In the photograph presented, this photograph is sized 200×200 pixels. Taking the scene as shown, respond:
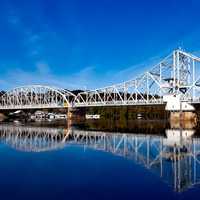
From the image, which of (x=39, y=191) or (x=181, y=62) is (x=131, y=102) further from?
(x=39, y=191)

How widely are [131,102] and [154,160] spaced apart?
8314 cm

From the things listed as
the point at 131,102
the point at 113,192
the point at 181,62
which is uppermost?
the point at 181,62

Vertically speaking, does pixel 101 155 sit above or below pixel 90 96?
below

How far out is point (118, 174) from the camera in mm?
20484

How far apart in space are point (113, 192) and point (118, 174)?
4302 millimetres

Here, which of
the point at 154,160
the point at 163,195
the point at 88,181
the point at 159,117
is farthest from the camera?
the point at 159,117

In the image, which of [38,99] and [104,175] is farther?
[38,99]

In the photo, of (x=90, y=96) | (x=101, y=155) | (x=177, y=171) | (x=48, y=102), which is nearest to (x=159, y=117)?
(x=90, y=96)

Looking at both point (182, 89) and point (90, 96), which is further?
point (90, 96)

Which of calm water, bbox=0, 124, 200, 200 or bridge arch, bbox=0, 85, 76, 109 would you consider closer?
calm water, bbox=0, 124, 200, 200

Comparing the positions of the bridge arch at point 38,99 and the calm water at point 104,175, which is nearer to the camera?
the calm water at point 104,175

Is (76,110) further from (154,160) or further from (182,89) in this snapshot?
(154,160)

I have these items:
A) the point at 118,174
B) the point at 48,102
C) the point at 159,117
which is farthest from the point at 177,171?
the point at 48,102

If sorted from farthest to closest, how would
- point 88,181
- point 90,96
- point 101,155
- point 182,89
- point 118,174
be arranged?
point 90,96
point 182,89
point 101,155
point 118,174
point 88,181
